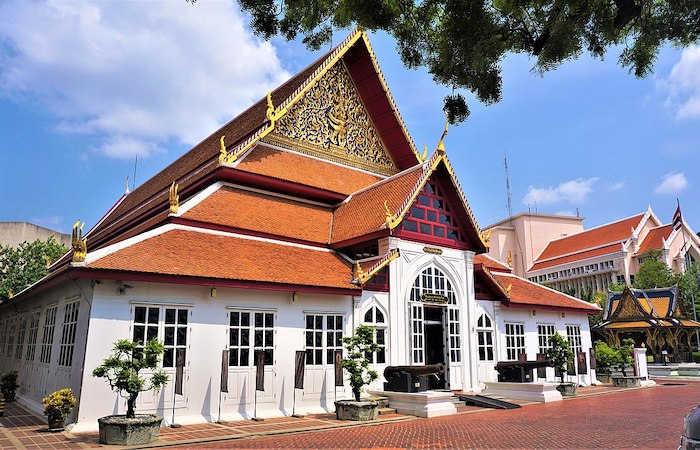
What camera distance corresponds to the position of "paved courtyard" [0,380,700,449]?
8250mm

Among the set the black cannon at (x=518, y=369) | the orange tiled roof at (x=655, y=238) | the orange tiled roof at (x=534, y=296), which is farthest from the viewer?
the orange tiled roof at (x=655, y=238)

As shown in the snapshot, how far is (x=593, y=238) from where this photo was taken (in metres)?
61.4

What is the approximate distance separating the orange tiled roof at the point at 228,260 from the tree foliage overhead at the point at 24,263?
2323cm

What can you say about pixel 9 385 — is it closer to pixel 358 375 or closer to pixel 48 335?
pixel 48 335

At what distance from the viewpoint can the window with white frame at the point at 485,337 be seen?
→ 16.0 meters

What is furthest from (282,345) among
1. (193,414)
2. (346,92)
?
(346,92)

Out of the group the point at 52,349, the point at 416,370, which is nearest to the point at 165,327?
the point at 52,349

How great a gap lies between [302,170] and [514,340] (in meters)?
8.67

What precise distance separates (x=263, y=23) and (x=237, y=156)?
9.21 metres

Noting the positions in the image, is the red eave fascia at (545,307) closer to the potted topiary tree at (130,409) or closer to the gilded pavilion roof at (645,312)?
the potted topiary tree at (130,409)

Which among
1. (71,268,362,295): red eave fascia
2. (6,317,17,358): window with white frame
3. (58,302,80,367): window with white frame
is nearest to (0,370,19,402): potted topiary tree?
(6,317,17,358): window with white frame

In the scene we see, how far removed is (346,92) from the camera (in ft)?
62.0

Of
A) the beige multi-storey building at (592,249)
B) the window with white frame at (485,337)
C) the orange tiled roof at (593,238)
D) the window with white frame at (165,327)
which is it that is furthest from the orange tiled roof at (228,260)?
the orange tiled roof at (593,238)

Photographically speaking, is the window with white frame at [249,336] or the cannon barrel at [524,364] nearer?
the window with white frame at [249,336]
